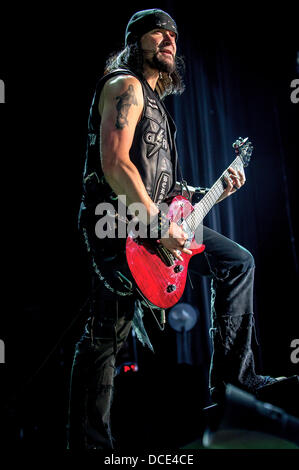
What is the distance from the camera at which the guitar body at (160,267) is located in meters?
2.04

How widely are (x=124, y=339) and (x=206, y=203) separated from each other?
3.24 ft

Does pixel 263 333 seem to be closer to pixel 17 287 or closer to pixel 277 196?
pixel 277 196

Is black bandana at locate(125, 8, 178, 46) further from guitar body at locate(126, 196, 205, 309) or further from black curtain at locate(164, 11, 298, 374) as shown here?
black curtain at locate(164, 11, 298, 374)

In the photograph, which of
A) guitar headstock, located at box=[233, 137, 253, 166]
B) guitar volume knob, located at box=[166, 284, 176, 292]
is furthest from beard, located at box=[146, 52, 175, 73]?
guitar volume knob, located at box=[166, 284, 176, 292]

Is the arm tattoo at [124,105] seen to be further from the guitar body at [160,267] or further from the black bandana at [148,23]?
the black bandana at [148,23]

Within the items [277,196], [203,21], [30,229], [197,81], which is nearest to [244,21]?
[203,21]

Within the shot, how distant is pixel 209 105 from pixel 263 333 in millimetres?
2807

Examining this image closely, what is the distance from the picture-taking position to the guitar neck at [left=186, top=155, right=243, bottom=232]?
2.37 m

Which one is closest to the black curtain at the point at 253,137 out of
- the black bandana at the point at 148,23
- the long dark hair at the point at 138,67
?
the long dark hair at the point at 138,67

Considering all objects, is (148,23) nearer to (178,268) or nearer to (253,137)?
(178,268)

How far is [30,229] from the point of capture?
5082mm

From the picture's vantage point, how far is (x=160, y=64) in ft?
8.06

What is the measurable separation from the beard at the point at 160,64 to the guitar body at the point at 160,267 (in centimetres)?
82
